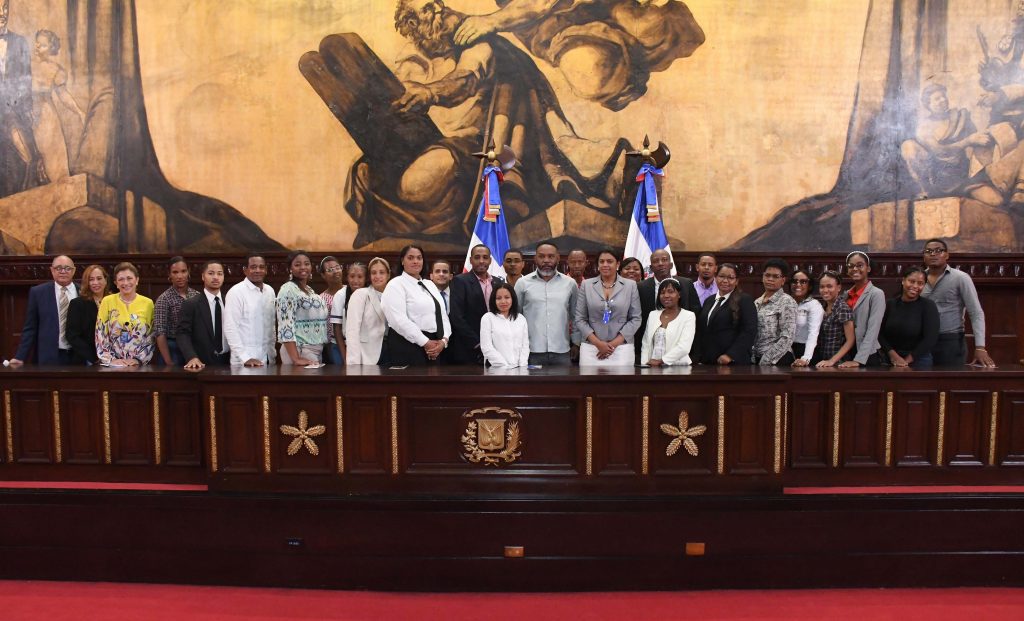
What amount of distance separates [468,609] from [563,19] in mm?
6738

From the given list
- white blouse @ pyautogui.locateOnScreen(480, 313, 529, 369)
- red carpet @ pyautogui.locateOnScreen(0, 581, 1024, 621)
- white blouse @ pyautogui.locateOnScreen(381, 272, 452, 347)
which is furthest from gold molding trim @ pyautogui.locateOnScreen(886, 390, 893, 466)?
white blouse @ pyautogui.locateOnScreen(381, 272, 452, 347)

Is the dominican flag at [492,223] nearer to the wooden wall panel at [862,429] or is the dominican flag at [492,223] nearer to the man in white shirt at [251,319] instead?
the man in white shirt at [251,319]

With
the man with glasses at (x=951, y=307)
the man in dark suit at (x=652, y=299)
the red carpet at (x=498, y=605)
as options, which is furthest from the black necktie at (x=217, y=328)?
the man with glasses at (x=951, y=307)

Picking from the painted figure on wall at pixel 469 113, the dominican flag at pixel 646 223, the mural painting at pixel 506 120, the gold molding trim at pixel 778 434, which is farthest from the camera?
the painted figure on wall at pixel 469 113

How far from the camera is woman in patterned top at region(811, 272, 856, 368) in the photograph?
4.55m

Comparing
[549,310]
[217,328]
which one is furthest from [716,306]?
[217,328]

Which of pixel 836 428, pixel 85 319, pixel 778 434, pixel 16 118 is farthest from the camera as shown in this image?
pixel 16 118

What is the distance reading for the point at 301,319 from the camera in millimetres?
4664

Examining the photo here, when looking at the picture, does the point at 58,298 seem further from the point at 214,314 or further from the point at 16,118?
the point at 16,118

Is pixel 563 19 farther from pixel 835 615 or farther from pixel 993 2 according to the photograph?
pixel 835 615

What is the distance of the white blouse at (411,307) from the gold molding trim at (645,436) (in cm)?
170

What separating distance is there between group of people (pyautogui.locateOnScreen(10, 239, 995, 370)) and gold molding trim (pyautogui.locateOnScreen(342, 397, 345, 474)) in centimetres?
84

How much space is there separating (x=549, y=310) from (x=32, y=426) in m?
3.71

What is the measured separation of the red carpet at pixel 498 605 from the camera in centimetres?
335
